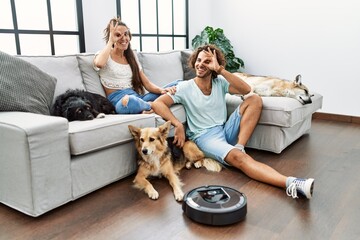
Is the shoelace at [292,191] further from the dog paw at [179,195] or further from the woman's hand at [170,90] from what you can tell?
the woman's hand at [170,90]

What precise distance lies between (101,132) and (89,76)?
2.85 feet

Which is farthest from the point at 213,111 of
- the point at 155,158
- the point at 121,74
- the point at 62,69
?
the point at 62,69

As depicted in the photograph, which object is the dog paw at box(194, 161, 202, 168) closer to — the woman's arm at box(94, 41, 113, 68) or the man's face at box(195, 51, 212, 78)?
the man's face at box(195, 51, 212, 78)

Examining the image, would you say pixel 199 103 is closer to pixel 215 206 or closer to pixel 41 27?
pixel 215 206

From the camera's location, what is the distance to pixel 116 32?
8.63ft

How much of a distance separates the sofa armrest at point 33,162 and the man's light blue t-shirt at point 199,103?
3.54ft

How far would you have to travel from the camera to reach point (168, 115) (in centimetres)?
249

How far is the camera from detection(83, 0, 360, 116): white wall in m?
4.00

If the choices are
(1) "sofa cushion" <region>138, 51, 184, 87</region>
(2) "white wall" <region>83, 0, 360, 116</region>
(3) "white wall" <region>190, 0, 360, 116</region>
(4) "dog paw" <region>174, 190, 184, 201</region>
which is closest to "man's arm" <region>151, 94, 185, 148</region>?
(4) "dog paw" <region>174, 190, 184, 201</region>

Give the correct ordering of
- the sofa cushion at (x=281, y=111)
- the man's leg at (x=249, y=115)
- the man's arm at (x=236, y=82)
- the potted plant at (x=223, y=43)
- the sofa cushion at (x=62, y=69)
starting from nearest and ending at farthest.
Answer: the sofa cushion at (x=62, y=69) < the man's arm at (x=236, y=82) < the man's leg at (x=249, y=115) < the sofa cushion at (x=281, y=111) < the potted plant at (x=223, y=43)

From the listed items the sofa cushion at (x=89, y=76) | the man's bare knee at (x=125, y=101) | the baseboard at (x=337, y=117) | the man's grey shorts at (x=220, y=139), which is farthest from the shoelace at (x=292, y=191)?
the baseboard at (x=337, y=117)

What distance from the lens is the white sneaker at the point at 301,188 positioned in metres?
1.97

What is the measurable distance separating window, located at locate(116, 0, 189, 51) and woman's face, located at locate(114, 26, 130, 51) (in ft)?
4.12

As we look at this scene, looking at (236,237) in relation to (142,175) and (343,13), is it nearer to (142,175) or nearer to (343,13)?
(142,175)
